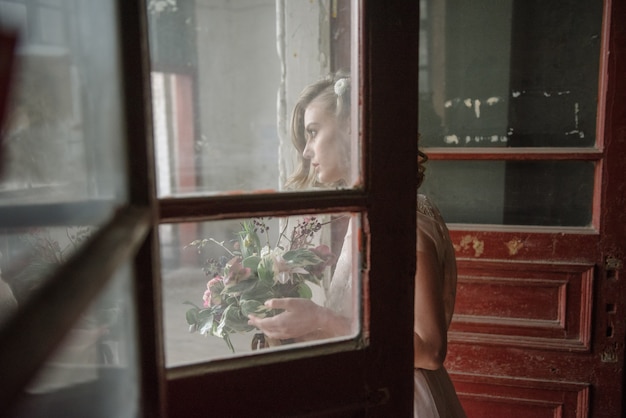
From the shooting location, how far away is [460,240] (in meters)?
1.93

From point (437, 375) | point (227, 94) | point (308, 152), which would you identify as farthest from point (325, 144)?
point (437, 375)

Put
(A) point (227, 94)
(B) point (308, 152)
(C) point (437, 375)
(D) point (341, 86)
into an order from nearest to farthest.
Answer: (A) point (227, 94)
(D) point (341, 86)
(B) point (308, 152)
(C) point (437, 375)

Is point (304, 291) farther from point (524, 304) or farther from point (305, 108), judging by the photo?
point (524, 304)

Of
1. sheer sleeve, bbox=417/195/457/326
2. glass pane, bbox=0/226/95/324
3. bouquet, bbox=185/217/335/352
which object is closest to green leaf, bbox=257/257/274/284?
bouquet, bbox=185/217/335/352

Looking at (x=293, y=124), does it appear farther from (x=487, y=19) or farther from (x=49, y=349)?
(x=487, y=19)

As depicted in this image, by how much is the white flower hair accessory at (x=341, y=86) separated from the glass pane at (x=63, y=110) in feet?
1.83

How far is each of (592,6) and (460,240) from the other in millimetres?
929

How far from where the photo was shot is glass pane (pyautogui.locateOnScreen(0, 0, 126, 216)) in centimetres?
23

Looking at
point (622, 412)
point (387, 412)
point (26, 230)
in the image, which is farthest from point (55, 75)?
point (622, 412)

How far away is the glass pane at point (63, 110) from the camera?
0.23m

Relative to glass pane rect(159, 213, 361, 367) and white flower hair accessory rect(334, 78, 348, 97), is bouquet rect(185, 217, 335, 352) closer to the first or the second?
glass pane rect(159, 213, 361, 367)

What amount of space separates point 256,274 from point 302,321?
173 millimetres

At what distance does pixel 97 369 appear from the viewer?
0.33m

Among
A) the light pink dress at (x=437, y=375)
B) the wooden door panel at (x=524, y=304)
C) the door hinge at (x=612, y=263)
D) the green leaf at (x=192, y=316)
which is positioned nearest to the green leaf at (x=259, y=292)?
the green leaf at (x=192, y=316)
